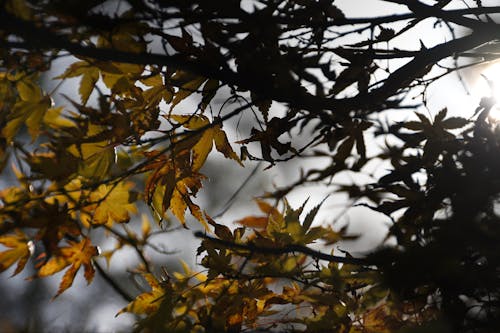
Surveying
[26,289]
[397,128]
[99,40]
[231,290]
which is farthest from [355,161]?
[26,289]

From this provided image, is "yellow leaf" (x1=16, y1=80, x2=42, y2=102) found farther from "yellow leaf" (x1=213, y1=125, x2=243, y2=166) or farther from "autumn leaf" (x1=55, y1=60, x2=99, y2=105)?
"yellow leaf" (x1=213, y1=125, x2=243, y2=166)

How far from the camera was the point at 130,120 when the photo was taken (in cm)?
96

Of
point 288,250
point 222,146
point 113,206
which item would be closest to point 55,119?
Answer: point 113,206

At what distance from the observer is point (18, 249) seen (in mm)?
1073

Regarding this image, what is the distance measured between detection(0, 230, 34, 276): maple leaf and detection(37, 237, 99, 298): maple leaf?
0.14 ft

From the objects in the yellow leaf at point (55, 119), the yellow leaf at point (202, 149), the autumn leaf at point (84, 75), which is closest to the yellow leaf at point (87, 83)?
the autumn leaf at point (84, 75)

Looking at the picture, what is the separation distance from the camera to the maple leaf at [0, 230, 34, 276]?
106 centimetres

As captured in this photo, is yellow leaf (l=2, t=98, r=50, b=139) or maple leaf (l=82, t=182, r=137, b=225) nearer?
yellow leaf (l=2, t=98, r=50, b=139)

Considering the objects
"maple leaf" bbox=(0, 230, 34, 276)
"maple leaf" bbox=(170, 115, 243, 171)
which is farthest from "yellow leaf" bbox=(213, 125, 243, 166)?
"maple leaf" bbox=(0, 230, 34, 276)

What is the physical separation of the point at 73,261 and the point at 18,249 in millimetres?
110

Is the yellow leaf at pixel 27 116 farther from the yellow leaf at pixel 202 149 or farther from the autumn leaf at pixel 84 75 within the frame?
the yellow leaf at pixel 202 149

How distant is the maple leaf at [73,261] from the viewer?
1.06 metres

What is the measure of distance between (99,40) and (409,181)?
0.62 meters

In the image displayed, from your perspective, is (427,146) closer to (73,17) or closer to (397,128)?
(397,128)
